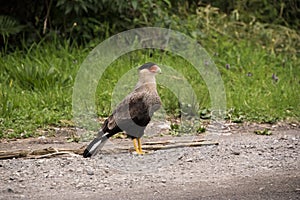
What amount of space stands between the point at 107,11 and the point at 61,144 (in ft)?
10.4

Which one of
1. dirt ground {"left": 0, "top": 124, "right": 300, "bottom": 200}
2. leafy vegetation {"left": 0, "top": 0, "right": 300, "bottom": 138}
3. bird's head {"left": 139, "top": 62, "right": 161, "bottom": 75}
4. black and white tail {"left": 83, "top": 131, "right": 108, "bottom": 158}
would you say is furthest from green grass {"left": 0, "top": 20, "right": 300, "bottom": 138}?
bird's head {"left": 139, "top": 62, "right": 161, "bottom": 75}

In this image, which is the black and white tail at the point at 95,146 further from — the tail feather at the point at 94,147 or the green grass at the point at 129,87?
the green grass at the point at 129,87

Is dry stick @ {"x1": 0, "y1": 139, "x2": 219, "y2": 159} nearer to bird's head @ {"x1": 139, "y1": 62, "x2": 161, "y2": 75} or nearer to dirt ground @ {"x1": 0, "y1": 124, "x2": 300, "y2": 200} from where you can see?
dirt ground @ {"x1": 0, "y1": 124, "x2": 300, "y2": 200}

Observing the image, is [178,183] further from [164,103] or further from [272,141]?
[164,103]

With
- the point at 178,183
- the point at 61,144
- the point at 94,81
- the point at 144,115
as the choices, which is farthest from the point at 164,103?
the point at 178,183

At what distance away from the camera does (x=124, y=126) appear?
5566 mm

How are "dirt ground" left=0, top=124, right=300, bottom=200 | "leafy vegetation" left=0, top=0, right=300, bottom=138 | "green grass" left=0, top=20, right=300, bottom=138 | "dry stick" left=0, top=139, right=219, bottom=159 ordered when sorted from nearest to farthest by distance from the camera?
"dirt ground" left=0, top=124, right=300, bottom=200, "dry stick" left=0, top=139, right=219, bottom=159, "green grass" left=0, top=20, right=300, bottom=138, "leafy vegetation" left=0, top=0, right=300, bottom=138

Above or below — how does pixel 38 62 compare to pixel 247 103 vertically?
above

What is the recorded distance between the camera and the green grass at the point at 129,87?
7.27m

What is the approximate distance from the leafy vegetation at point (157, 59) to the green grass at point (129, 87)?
0.01 meters

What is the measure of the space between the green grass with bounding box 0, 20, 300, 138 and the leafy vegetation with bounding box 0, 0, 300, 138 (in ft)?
0.04

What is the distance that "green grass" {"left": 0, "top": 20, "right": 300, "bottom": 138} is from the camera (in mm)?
7270

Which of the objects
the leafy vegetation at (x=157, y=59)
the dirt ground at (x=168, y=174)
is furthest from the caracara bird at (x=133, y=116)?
the leafy vegetation at (x=157, y=59)

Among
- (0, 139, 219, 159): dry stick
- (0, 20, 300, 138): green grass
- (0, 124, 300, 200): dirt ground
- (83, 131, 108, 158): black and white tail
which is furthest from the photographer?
(0, 20, 300, 138): green grass
